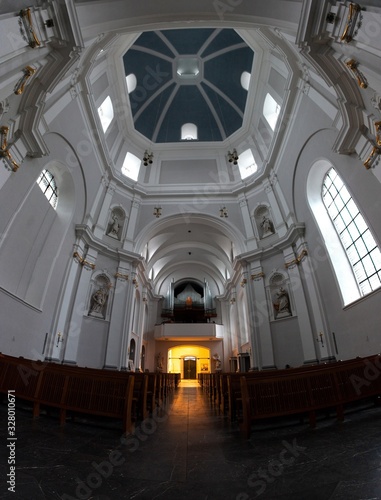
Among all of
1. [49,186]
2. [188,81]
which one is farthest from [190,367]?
[188,81]

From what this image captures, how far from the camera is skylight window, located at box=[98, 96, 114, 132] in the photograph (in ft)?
49.8

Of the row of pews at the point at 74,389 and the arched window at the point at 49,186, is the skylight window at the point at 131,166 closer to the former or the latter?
the arched window at the point at 49,186

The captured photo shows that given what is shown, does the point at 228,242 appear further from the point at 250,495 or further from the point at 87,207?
Answer: the point at 250,495

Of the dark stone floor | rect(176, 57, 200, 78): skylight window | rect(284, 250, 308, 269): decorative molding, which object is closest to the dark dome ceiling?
rect(176, 57, 200, 78): skylight window

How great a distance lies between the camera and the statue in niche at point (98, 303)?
1309 centimetres

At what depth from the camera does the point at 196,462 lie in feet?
8.63

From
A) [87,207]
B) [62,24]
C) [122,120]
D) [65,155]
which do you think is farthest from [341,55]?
[122,120]

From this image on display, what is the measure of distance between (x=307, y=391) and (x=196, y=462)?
2.43m

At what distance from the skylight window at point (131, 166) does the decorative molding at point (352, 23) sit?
13881 mm

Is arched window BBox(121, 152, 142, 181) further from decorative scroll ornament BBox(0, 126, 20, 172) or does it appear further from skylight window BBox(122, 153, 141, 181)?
decorative scroll ornament BBox(0, 126, 20, 172)

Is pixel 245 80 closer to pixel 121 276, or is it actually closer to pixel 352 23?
pixel 352 23

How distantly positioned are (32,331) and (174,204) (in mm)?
10633

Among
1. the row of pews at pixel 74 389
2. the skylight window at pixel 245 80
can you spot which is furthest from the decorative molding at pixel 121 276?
the skylight window at pixel 245 80

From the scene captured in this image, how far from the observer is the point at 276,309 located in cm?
1346
